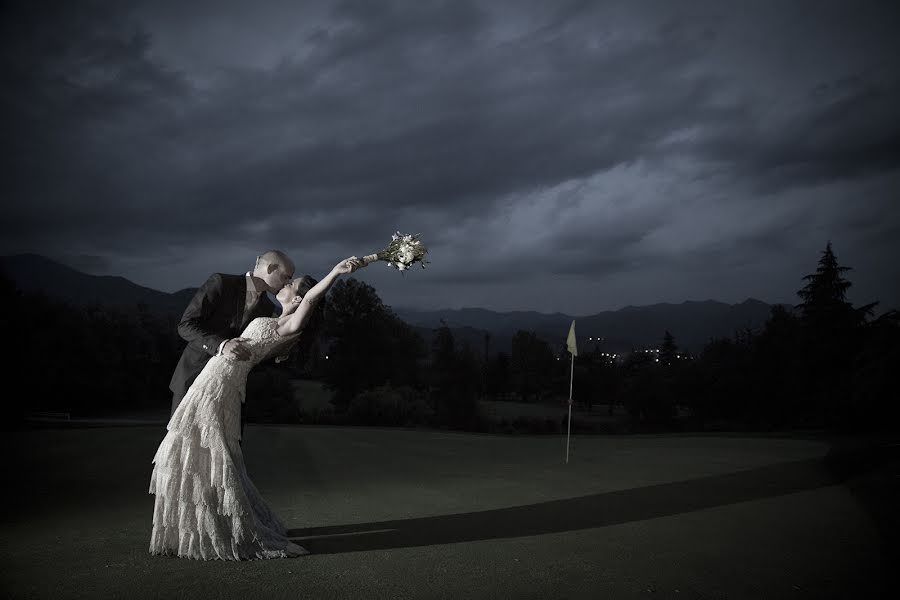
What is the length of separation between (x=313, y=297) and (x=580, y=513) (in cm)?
421

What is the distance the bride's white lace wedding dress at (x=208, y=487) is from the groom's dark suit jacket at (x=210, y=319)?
0.65 ft

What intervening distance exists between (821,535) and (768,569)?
152 centimetres

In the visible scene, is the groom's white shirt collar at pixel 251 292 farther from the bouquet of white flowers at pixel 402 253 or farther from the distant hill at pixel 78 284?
the distant hill at pixel 78 284

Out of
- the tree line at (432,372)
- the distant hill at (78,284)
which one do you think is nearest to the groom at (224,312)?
the tree line at (432,372)

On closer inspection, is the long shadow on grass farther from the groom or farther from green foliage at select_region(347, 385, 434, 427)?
green foliage at select_region(347, 385, 434, 427)

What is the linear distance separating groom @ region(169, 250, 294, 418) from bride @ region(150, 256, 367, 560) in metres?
0.18

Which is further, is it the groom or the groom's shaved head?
the groom's shaved head

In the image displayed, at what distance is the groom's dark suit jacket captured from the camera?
5.10 meters

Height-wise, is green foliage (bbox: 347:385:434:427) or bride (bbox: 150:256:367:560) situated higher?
bride (bbox: 150:256:367:560)

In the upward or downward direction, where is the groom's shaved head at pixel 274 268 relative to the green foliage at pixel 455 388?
upward

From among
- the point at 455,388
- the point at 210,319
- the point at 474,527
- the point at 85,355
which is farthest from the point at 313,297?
the point at 85,355

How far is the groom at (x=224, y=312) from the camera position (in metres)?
5.07

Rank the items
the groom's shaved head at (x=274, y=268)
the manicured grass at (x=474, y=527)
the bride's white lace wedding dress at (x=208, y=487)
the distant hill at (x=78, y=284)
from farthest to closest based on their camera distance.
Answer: the distant hill at (x=78, y=284), the groom's shaved head at (x=274, y=268), the bride's white lace wedding dress at (x=208, y=487), the manicured grass at (x=474, y=527)

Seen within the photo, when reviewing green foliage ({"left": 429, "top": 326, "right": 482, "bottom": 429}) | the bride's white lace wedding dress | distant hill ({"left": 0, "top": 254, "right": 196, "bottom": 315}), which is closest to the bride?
the bride's white lace wedding dress
